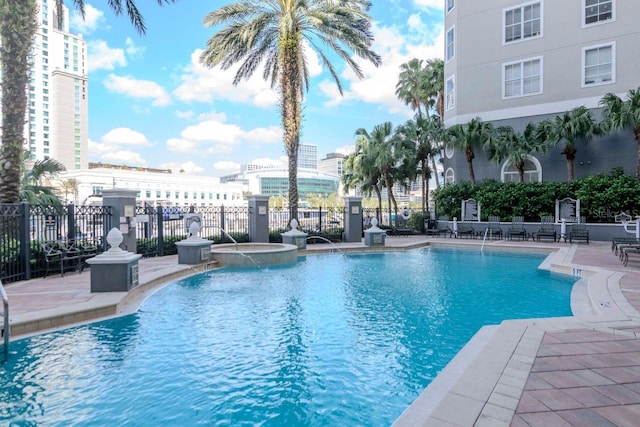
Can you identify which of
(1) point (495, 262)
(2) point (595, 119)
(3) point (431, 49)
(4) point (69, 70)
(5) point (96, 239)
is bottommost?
(1) point (495, 262)

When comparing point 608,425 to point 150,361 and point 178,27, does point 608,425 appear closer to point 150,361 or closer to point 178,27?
point 150,361

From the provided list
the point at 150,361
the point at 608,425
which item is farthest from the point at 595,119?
the point at 150,361

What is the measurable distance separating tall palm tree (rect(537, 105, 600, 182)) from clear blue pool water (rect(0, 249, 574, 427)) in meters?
12.8

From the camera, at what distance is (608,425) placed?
2709mm

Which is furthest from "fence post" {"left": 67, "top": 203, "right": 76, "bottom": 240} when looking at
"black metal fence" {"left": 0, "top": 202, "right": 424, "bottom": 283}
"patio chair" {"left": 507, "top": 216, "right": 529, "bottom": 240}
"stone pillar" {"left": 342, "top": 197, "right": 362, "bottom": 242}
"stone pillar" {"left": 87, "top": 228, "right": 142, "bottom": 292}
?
"patio chair" {"left": 507, "top": 216, "right": 529, "bottom": 240}

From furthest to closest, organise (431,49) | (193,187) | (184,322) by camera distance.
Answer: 1. (193,187)
2. (431,49)
3. (184,322)

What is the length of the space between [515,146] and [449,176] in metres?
4.82

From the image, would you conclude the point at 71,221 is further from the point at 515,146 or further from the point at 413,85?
the point at 413,85

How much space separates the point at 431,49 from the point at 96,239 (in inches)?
1171

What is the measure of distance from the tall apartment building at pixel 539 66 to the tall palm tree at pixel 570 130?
821 millimetres

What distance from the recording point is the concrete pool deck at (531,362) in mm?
2877

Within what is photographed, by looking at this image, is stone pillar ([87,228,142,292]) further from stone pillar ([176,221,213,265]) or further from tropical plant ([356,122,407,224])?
tropical plant ([356,122,407,224])

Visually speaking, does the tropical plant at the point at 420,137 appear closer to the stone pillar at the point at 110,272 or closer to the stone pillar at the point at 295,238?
the stone pillar at the point at 295,238

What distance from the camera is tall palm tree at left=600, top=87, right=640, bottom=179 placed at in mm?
16578
